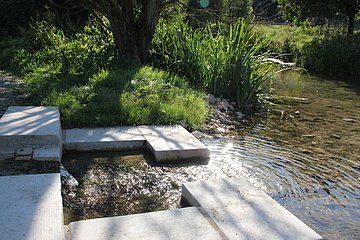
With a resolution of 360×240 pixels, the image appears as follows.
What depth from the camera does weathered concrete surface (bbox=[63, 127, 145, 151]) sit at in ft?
10.8

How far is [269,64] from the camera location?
604 centimetres

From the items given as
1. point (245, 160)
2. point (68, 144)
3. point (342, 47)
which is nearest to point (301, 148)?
point (245, 160)

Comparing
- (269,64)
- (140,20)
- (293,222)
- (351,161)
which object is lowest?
(351,161)

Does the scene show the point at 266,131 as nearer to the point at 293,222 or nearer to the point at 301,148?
the point at 301,148

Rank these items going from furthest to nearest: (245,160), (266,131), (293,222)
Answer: (266,131)
(245,160)
(293,222)

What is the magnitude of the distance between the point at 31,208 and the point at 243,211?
Result: 106 cm

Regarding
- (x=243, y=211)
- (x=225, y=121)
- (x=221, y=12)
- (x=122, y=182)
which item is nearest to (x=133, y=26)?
(x=221, y=12)

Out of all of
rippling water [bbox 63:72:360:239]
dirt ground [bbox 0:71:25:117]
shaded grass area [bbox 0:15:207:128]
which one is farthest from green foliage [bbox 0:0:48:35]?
rippling water [bbox 63:72:360:239]

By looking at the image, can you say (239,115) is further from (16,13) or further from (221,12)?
(16,13)

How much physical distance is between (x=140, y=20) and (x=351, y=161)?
432cm

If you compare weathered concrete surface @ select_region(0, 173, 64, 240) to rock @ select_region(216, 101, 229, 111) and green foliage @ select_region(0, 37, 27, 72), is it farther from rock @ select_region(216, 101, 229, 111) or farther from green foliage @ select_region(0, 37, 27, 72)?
green foliage @ select_region(0, 37, 27, 72)

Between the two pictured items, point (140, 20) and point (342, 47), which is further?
point (342, 47)

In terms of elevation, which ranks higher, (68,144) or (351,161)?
(68,144)

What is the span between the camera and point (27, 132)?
9.49 ft
